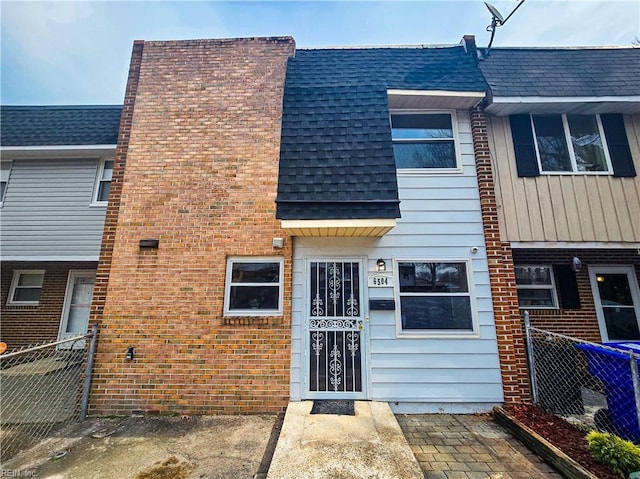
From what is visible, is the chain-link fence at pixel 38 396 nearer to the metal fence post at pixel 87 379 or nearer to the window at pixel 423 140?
the metal fence post at pixel 87 379

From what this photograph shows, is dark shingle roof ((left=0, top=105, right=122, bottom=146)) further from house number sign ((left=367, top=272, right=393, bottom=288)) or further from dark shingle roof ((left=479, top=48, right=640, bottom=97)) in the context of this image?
dark shingle roof ((left=479, top=48, right=640, bottom=97))

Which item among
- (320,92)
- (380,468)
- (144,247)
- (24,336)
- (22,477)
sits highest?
(320,92)

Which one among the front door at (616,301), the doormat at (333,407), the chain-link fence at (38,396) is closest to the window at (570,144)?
the front door at (616,301)

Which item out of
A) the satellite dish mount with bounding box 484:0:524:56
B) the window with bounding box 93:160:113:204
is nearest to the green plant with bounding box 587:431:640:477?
the satellite dish mount with bounding box 484:0:524:56

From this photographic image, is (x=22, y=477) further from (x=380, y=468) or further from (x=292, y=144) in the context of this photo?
(x=292, y=144)

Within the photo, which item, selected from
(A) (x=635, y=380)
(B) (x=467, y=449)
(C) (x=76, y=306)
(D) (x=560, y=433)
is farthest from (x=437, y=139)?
(C) (x=76, y=306)

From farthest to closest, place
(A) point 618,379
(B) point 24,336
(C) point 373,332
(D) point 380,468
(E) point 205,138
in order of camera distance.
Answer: (B) point 24,336 < (E) point 205,138 < (C) point 373,332 < (A) point 618,379 < (D) point 380,468

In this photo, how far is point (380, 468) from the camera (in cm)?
272

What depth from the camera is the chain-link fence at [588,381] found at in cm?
327

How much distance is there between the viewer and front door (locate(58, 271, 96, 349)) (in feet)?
24.9

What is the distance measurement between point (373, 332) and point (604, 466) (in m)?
2.75

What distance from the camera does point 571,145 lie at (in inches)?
211

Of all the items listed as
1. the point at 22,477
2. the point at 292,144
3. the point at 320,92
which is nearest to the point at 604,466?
the point at 292,144

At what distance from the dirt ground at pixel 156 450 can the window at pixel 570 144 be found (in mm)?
6640
